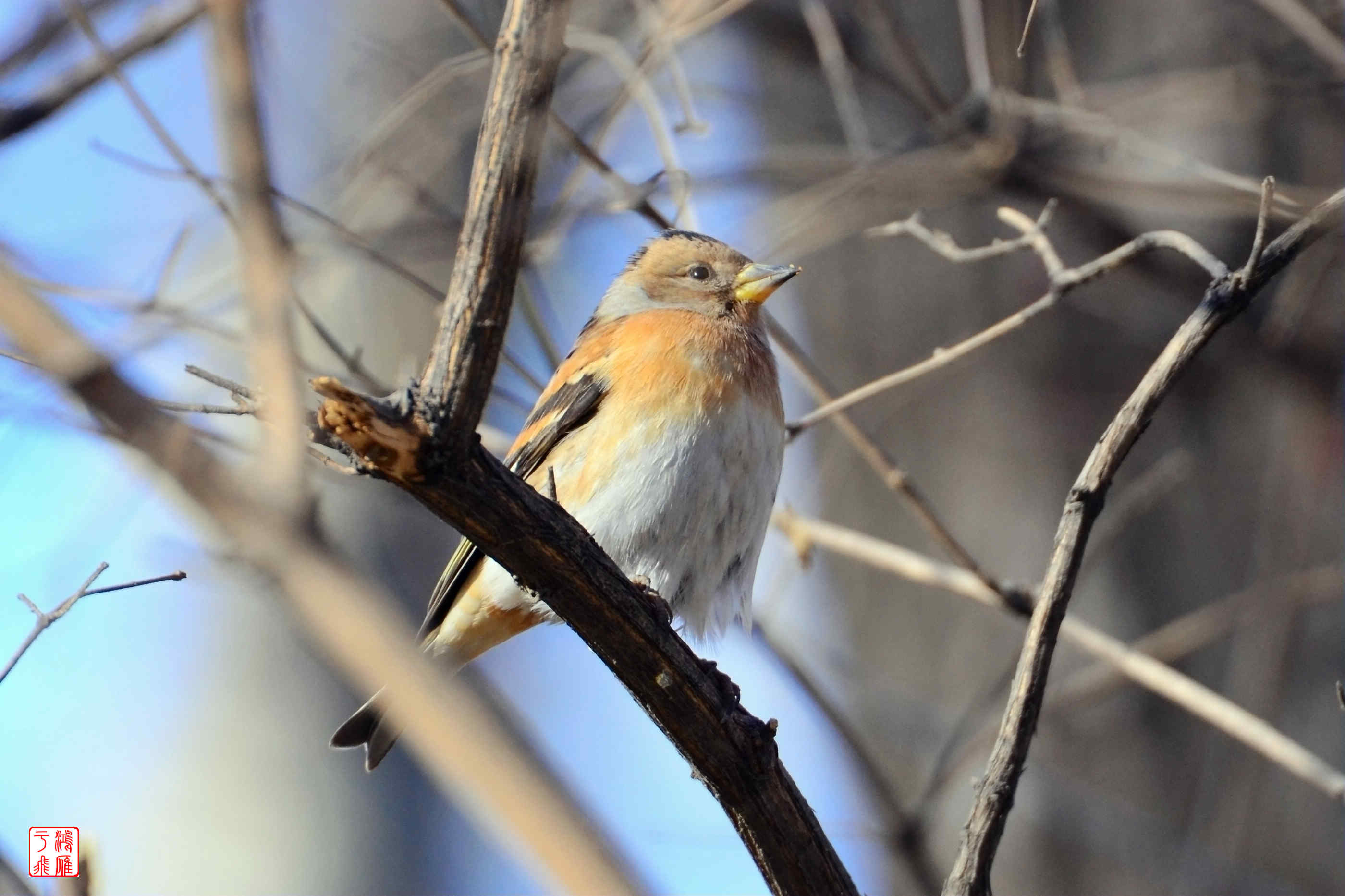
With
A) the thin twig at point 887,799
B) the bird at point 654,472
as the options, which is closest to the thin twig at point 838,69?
the bird at point 654,472

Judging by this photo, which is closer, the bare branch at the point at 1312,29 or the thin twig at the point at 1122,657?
the thin twig at the point at 1122,657

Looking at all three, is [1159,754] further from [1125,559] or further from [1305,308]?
[1305,308]

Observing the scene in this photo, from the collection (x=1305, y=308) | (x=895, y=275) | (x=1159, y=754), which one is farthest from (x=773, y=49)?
(x=1159, y=754)

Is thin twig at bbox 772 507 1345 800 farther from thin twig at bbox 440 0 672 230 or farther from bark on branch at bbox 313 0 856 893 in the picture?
thin twig at bbox 440 0 672 230

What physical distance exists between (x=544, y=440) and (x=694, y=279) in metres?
1.07

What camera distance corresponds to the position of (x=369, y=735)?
4.23 meters


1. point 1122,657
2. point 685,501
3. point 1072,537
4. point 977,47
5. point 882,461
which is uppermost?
point 977,47

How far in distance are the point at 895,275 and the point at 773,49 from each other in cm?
136

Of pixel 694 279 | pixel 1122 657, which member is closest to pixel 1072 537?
pixel 1122 657

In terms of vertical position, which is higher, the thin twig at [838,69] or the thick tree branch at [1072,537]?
the thin twig at [838,69]

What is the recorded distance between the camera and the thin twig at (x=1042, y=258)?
9.61ft

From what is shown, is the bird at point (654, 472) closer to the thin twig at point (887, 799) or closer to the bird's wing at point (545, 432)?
the bird's wing at point (545, 432)

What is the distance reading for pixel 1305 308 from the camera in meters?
5.22

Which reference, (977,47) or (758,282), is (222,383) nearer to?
(758,282)
